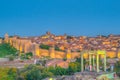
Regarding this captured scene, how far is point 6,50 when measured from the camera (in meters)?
76.4

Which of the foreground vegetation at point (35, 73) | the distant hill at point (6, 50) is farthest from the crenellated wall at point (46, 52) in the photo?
the foreground vegetation at point (35, 73)

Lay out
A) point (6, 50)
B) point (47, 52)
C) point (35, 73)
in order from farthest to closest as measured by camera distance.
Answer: point (6, 50), point (47, 52), point (35, 73)

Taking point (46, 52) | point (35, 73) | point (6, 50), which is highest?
point (6, 50)

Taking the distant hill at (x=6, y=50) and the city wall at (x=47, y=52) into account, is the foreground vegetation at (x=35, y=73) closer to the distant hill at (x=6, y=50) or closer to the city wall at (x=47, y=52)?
the city wall at (x=47, y=52)

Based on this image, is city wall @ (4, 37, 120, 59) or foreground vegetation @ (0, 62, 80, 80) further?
city wall @ (4, 37, 120, 59)

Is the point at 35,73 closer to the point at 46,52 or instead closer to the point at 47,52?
the point at 47,52

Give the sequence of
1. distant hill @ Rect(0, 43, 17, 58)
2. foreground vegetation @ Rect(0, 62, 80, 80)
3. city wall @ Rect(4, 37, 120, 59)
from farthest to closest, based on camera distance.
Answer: distant hill @ Rect(0, 43, 17, 58) < city wall @ Rect(4, 37, 120, 59) < foreground vegetation @ Rect(0, 62, 80, 80)

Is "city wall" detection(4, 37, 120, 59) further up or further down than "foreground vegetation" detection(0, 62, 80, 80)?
further up

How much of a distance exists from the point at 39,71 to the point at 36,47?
2846 centimetres

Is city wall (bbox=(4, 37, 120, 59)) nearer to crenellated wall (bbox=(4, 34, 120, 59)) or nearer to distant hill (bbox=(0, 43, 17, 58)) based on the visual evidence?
crenellated wall (bbox=(4, 34, 120, 59))

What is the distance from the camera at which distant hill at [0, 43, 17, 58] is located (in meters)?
73.0

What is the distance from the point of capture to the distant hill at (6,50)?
7296 cm

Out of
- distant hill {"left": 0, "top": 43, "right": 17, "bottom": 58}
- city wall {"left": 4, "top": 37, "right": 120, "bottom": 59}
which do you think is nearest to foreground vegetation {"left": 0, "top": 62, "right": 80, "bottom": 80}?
city wall {"left": 4, "top": 37, "right": 120, "bottom": 59}

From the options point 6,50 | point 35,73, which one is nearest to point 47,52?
point 6,50
